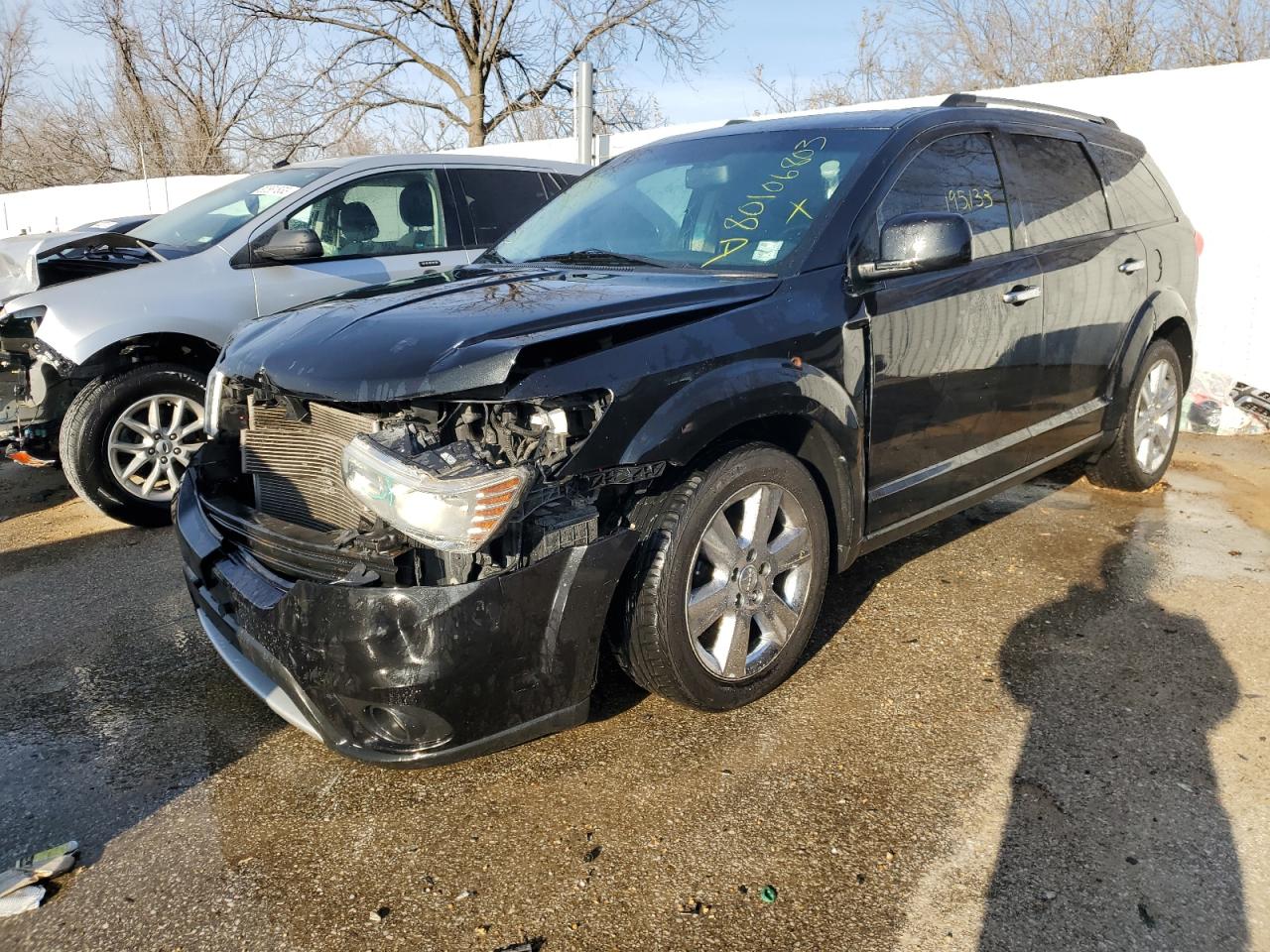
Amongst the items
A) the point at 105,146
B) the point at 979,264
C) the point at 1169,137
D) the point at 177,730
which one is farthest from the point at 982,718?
the point at 105,146

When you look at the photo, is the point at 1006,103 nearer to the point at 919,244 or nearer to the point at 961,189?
the point at 961,189

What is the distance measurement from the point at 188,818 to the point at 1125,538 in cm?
421

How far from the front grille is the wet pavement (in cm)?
71

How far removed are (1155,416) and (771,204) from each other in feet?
9.76

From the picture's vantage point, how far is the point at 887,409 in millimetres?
3316

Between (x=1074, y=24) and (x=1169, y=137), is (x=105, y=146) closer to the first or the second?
(x=1074, y=24)

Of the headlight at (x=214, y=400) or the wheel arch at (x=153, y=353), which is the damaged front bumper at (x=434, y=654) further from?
the wheel arch at (x=153, y=353)

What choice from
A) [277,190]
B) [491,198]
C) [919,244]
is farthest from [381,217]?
[919,244]

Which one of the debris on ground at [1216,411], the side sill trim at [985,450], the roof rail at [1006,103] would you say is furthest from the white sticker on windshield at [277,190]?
the debris on ground at [1216,411]

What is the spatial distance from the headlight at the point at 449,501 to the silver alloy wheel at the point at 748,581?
701 millimetres

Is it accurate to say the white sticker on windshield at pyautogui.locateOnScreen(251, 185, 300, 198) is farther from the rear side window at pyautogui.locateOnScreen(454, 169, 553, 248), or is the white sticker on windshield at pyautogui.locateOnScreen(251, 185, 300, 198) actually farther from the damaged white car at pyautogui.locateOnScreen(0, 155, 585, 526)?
the rear side window at pyautogui.locateOnScreen(454, 169, 553, 248)

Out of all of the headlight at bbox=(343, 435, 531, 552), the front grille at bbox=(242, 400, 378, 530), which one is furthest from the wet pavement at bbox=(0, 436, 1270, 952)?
the headlight at bbox=(343, 435, 531, 552)

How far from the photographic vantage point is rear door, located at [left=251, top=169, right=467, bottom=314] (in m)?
5.40

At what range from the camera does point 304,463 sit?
2.89 meters
